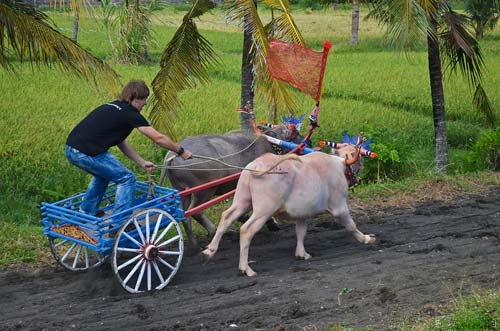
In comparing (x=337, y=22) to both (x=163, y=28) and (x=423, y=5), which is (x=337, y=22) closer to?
(x=163, y=28)

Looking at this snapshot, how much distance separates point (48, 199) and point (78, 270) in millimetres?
3025

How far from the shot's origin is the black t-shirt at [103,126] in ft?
22.7

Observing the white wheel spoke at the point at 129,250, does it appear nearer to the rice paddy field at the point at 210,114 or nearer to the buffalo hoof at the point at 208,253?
the buffalo hoof at the point at 208,253

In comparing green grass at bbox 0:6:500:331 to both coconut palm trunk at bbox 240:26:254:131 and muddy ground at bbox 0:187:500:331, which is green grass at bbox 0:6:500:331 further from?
coconut palm trunk at bbox 240:26:254:131

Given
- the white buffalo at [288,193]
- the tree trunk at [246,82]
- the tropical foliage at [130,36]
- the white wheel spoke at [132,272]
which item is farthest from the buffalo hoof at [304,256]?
the tropical foliage at [130,36]

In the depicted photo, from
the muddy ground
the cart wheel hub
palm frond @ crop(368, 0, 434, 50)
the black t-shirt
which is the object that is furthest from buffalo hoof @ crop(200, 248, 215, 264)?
palm frond @ crop(368, 0, 434, 50)

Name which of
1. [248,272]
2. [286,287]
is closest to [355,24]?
[248,272]

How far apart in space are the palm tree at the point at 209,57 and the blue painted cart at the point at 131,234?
2766mm

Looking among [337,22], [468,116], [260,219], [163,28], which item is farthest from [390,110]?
[337,22]

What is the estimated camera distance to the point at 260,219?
7.24 m

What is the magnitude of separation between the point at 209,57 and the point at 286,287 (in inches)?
165

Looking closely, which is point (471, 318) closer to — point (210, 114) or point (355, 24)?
point (210, 114)

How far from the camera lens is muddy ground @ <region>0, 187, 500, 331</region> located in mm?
6125

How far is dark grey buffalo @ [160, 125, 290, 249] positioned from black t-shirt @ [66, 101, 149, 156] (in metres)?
0.91
